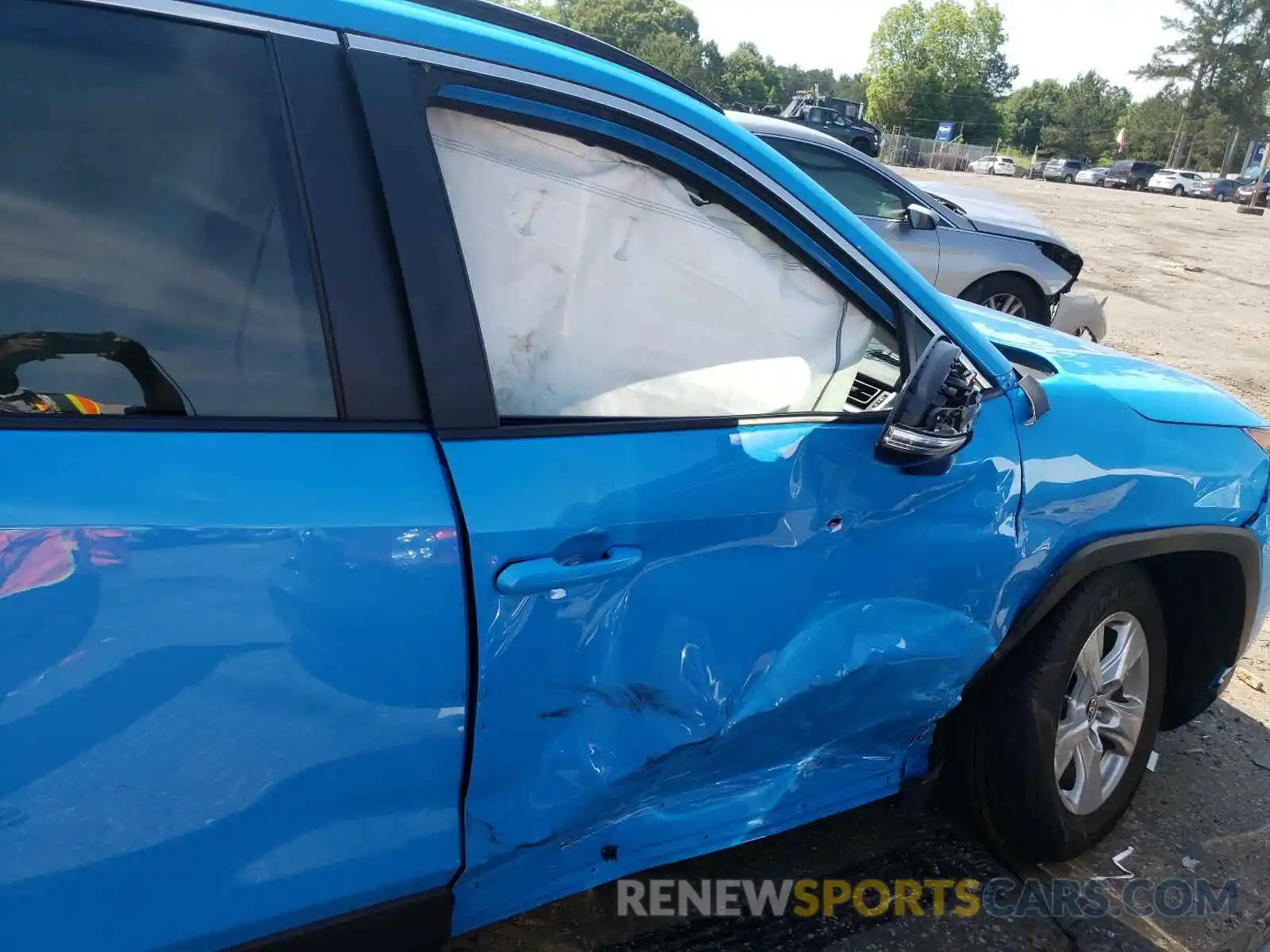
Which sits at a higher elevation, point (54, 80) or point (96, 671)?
point (54, 80)

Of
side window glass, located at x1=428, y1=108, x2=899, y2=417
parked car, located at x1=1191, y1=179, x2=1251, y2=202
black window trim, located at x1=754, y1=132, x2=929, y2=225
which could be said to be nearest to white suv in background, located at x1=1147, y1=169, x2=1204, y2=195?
parked car, located at x1=1191, y1=179, x2=1251, y2=202

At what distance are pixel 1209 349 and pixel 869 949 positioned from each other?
31.5 feet

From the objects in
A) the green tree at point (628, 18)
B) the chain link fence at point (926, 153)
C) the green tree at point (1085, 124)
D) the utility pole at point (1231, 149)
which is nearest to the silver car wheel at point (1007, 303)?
the chain link fence at point (926, 153)

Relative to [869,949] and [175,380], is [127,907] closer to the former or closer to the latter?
[175,380]

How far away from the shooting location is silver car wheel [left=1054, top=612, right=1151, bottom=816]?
246 centimetres

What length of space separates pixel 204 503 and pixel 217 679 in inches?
9.5

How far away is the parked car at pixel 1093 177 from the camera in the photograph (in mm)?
53594

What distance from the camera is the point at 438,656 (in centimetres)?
141

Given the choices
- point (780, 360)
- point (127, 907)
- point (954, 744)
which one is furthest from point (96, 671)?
point (954, 744)

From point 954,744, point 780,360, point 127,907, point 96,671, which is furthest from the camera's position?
point 954,744

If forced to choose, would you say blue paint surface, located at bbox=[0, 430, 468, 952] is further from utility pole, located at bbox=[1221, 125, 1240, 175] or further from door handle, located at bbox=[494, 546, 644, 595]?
utility pole, located at bbox=[1221, 125, 1240, 175]

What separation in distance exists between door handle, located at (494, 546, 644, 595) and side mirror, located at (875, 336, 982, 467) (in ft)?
1.89

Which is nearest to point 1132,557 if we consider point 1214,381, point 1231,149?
point 1214,381

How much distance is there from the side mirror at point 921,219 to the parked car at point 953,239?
0.01m
